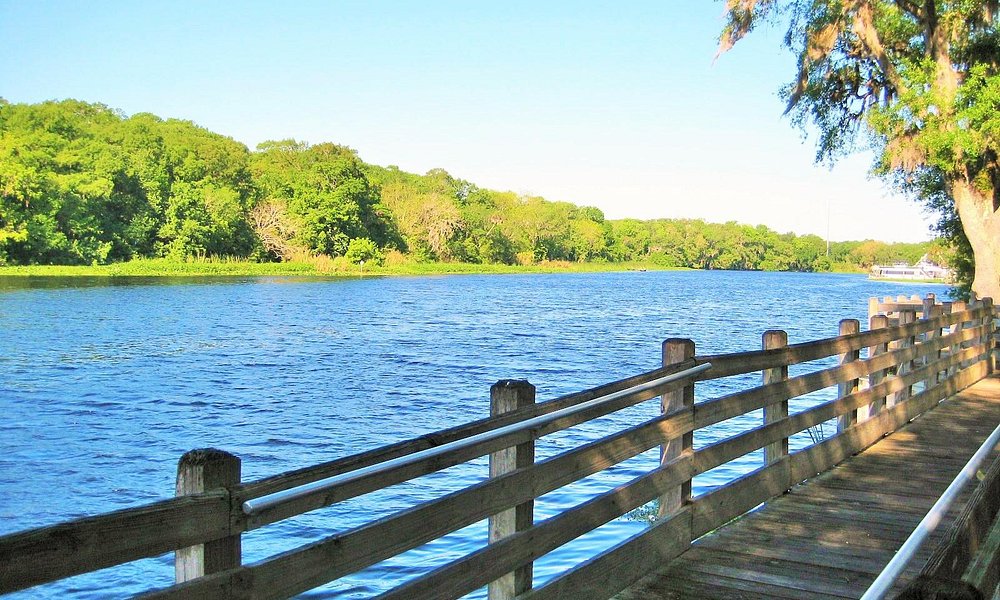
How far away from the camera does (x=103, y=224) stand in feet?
314

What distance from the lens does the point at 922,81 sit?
21.0m

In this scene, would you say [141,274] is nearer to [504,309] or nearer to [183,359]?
[504,309]

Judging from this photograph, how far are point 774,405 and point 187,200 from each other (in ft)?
336

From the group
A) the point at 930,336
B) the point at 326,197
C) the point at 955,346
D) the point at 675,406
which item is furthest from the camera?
the point at 326,197

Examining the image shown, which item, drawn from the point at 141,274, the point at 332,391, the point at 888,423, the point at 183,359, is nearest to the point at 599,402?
the point at 888,423

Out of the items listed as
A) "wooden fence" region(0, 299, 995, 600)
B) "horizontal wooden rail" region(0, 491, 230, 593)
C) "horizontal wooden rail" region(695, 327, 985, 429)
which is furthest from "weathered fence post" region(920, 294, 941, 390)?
"horizontal wooden rail" region(0, 491, 230, 593)

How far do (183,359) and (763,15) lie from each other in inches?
794

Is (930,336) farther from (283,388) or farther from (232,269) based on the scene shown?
(232,269)

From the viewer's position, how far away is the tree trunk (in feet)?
67.5

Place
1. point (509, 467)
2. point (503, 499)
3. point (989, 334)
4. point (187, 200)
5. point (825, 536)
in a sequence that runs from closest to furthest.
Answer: point (503, 499) < point (509, 467) < point (825, 536) < point (989, 334) < point (187, 200)

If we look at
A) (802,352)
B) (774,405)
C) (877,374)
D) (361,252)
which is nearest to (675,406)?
(774,405)

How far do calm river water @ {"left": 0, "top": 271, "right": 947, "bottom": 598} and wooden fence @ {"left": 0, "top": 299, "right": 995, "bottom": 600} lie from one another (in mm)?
3079

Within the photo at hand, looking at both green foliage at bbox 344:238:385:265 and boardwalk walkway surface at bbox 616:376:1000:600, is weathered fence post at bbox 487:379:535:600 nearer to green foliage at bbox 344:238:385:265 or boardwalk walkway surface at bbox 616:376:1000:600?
boardwalk walkway surface at bbox 616:376:1000:600

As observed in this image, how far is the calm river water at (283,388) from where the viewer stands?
12.2 meters
